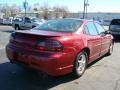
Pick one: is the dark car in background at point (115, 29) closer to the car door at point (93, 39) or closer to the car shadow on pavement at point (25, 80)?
the car door at point (93, 39)

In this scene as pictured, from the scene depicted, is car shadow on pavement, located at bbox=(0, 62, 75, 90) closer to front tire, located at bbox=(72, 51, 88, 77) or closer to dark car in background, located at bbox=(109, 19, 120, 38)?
front tire, located at bbox=(72, 51, 88, 77)

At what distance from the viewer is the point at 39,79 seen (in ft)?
20.0

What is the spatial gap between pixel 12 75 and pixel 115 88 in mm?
2560

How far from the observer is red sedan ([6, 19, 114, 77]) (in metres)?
5.44

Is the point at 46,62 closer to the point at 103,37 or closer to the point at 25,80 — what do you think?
the point at 25,80

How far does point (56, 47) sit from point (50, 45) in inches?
5.5

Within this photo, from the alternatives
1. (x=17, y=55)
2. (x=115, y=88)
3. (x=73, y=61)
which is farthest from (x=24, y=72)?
(x=115, y=88)

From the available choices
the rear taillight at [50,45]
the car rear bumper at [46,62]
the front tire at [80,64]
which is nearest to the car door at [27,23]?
the front tire at [80,64]

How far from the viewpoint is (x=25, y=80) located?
19.6 ft

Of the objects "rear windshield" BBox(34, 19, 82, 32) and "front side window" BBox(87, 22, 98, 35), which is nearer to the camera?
"rear windshield" BBox(34, 19, 82, 32)

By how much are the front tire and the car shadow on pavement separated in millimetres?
218

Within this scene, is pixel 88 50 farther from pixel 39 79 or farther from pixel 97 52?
pixel 39 79

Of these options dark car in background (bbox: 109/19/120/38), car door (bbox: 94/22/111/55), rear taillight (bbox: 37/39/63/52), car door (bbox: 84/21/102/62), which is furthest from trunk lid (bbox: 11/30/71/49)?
dark car in background (bbox: 109/19/120/38)

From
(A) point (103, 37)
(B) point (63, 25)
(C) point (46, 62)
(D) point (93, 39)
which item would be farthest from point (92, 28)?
(C) point (46, 62)
